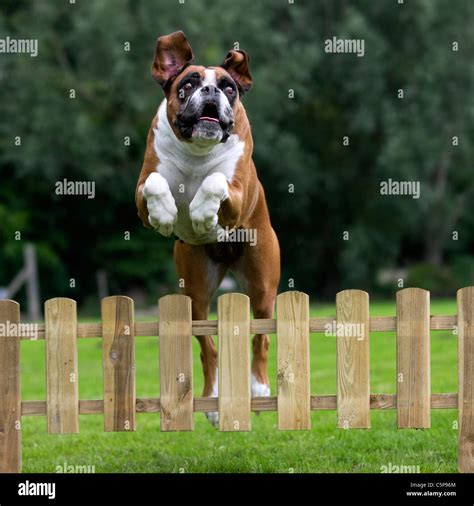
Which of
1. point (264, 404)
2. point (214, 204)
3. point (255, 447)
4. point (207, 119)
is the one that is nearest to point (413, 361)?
point (264, 404)

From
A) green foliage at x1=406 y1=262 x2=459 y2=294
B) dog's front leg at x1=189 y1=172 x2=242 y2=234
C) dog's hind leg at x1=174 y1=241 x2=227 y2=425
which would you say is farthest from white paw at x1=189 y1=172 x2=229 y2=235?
green foliage at x1=406 y1=262 x2=459 y2=294

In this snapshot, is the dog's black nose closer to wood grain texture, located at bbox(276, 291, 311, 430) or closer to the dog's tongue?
the dog's tongue

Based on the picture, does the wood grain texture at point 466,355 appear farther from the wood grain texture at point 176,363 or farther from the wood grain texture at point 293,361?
the wood grain texture at point 176,363

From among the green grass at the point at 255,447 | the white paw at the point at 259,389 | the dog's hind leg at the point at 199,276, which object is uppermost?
the dog's hind leg at the point at 199,276

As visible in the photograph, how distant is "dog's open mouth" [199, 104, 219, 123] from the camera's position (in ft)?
18.8

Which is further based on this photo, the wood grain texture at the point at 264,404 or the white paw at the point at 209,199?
the wood grain texture at the point at 264,404

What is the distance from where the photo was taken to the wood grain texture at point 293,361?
5715 millimetres

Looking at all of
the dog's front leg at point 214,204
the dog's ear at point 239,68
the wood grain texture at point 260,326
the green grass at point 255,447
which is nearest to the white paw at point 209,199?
the dog's front leg at point 214,204

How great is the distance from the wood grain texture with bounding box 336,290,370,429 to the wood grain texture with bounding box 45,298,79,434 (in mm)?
1646

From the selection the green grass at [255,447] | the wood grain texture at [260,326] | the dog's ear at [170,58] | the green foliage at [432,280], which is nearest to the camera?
the wood grain texture at [260,326]
